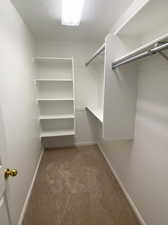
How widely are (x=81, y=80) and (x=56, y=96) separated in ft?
2.25

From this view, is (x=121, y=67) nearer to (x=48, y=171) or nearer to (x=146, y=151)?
(x=146, y=151)

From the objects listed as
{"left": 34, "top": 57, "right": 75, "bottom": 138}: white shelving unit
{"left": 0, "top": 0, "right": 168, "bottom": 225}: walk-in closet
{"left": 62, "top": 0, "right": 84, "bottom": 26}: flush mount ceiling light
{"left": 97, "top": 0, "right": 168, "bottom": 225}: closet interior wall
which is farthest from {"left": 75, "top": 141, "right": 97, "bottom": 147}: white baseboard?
{"left": 62, "top": 0, "right": 84, "bottom": 26}: flush mount ceiling light

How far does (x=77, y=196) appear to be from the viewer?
1869 millimetres

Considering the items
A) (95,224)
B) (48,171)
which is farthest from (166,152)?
(48,171)

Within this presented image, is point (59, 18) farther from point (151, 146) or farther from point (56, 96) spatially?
point (151, 146)

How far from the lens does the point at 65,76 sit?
3006mm

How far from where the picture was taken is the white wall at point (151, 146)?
115 cm

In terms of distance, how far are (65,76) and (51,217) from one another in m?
2.50

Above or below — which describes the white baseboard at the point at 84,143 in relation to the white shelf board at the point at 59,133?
below

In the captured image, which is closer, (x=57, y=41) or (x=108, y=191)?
(x=108, y=191)

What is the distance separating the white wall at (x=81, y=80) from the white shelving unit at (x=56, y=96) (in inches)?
6.0

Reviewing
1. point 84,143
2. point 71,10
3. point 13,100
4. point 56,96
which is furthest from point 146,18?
point 84,143

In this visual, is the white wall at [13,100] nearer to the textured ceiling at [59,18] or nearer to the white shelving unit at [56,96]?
the textured ceiling at [59,18]

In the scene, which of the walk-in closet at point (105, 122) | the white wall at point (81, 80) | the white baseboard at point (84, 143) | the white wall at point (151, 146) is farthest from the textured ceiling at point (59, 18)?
the white baseboard at point (84, 143)
